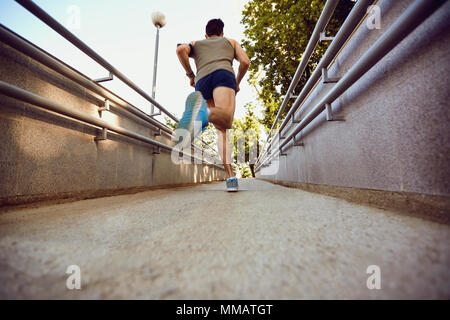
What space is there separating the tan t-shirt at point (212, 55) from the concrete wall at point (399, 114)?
1194 mm

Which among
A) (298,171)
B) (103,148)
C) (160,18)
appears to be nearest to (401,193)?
(298,171)

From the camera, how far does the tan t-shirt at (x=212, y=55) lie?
2.04 meters

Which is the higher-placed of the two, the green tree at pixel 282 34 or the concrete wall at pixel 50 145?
the green tree at pixel 282 34

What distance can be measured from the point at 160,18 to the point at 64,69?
3.31 m

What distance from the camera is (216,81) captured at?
79.4 inches

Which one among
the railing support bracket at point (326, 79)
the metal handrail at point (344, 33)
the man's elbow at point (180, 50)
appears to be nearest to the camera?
the metal handrail at point (344, 33)

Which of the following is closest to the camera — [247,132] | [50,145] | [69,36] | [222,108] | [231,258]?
[231,258]

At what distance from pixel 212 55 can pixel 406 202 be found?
2074 millimetres

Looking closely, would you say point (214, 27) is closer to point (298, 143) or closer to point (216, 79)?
point (216, 79)

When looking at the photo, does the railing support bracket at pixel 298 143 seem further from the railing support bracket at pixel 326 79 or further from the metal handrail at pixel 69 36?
the metal handrail at pixel 69 36

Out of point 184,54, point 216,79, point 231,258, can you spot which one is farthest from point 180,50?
point 231,258

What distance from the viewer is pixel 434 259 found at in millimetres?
379

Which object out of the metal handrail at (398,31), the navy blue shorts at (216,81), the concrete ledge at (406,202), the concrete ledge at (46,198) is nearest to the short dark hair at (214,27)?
the navy blue shorts at (216,81)
